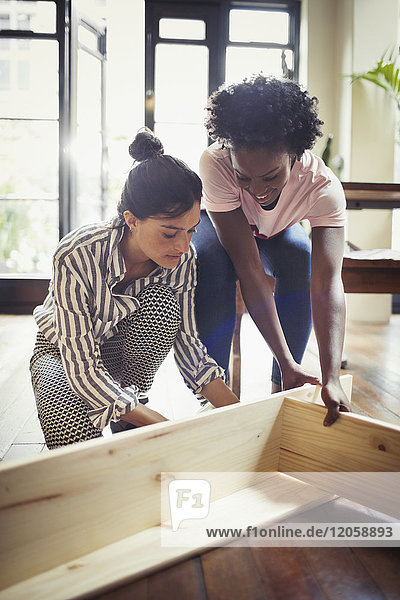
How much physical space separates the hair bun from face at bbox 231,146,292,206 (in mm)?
175

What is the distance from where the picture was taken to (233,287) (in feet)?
5.05

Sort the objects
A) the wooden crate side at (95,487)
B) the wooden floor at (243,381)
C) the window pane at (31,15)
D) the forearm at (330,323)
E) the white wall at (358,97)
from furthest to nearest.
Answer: the window pane at (31,15)
the white wall at (358,97)
the wooden floor at (243,381)
the forearm at (330,323)
the wooden crate side at (95,487)

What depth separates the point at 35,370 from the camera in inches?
50.8

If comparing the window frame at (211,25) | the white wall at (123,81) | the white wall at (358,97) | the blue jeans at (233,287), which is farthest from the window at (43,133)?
the blue jeans at (233,287)

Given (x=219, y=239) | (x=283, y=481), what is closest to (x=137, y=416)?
(x=283, y=481)

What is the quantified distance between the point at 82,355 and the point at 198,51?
3.89 metres

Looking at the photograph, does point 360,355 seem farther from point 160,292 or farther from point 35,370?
point 35,370

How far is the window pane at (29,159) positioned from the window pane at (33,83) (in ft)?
0.32

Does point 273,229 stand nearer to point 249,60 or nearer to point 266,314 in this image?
point 266,314

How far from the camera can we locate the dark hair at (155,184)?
44.5 inches

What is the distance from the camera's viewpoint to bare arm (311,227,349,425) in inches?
45.9

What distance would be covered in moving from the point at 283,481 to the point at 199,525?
0.78ft

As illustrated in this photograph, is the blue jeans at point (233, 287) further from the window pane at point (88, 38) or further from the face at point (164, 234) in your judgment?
the window pane at point (88, 38)

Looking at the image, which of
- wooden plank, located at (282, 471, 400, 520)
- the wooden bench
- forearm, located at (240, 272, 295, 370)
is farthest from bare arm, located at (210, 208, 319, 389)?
the wooden bench
